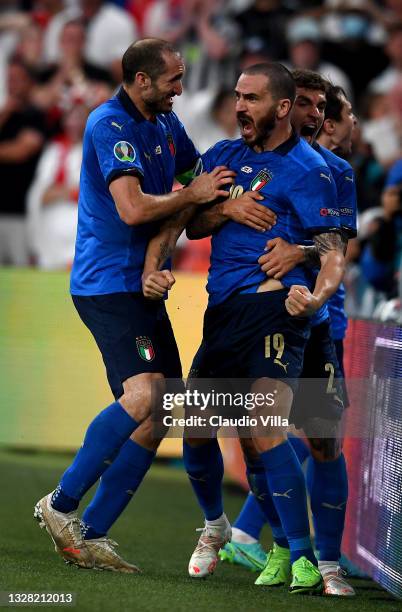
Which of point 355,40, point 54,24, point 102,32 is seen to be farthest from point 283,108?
point 54,24

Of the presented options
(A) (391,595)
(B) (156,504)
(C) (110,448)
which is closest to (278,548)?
(A) (391,595)

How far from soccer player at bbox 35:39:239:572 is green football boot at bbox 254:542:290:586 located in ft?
1.92

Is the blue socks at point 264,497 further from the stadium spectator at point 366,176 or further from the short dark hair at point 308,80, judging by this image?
the stadium spectator at point 366,176

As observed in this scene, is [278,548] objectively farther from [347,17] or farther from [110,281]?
[347,17]

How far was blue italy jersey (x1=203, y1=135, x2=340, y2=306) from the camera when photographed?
206 inches

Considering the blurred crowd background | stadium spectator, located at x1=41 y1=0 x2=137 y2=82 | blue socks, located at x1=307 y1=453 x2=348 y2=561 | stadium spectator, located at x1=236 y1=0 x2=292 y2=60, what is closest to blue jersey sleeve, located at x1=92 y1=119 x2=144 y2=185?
blue socks, located at x1=307 y1=453 x2=348 y2=561

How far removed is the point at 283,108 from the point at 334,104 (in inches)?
37.6

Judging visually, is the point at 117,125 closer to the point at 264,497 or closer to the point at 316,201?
the point at 316,201

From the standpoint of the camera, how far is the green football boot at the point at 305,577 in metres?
5.16

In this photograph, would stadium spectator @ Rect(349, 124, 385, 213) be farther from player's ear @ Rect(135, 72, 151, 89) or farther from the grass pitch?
player's ear @ Rect(135, 72, 151, 89)

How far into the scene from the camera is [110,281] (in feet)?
18.1

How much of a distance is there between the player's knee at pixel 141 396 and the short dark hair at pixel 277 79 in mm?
1310

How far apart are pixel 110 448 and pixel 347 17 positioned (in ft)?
31.8
